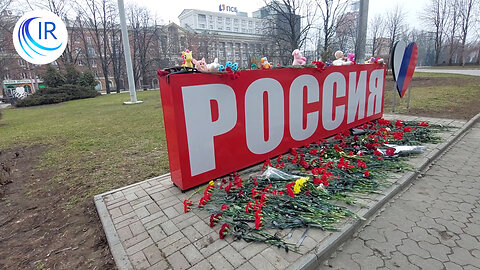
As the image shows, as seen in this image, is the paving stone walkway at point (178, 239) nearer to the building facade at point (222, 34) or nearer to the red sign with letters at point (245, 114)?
the red sign with letters at point (245, 114)

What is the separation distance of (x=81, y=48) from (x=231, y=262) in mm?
45120

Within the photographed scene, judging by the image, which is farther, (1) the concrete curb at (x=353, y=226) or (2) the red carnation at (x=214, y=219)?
(2) the red carnation at (x=214, y=219)

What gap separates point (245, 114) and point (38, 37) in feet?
39.4

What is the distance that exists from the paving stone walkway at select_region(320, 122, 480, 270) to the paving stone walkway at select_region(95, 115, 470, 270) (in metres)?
0.15

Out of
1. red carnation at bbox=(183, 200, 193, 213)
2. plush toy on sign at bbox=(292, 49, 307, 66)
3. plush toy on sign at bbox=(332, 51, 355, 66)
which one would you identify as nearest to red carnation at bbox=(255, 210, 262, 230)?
red carnation at bbox=(183, 200, 193, 213)

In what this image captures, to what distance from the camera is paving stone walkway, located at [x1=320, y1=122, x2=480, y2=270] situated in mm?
2086

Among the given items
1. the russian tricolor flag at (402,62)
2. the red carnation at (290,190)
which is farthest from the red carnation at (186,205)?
the russian tricolor flag at (402,62)

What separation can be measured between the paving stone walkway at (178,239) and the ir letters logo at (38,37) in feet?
34.6

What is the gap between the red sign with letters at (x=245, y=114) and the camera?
315cm

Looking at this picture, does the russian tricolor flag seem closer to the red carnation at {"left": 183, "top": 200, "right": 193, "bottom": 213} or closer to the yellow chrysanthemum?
the yellow chrysanthemum

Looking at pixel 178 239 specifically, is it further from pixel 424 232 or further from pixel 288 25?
pixel 288 25

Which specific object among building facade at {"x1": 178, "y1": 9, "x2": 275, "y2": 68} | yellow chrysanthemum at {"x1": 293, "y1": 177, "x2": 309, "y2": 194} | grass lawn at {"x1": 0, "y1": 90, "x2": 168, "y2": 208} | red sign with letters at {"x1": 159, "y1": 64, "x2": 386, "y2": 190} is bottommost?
grass lawn at {"x1": 0, "y1": 90, "x2": 168, "y2": 208}

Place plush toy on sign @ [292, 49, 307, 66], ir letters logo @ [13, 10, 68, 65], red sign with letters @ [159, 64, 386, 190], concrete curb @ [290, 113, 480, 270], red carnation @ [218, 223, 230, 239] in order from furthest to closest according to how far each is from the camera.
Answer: ir letters logo @ [13, 10, 68, 65], plush toy on sign @ [292, 49, 307, 66], red sign with letters @ [159, 64, 386, 190], red carnation @ [218, 223, 230, 239], concrete curb @ [290, 113, 480, 270]

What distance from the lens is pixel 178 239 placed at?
2387 millimetres
